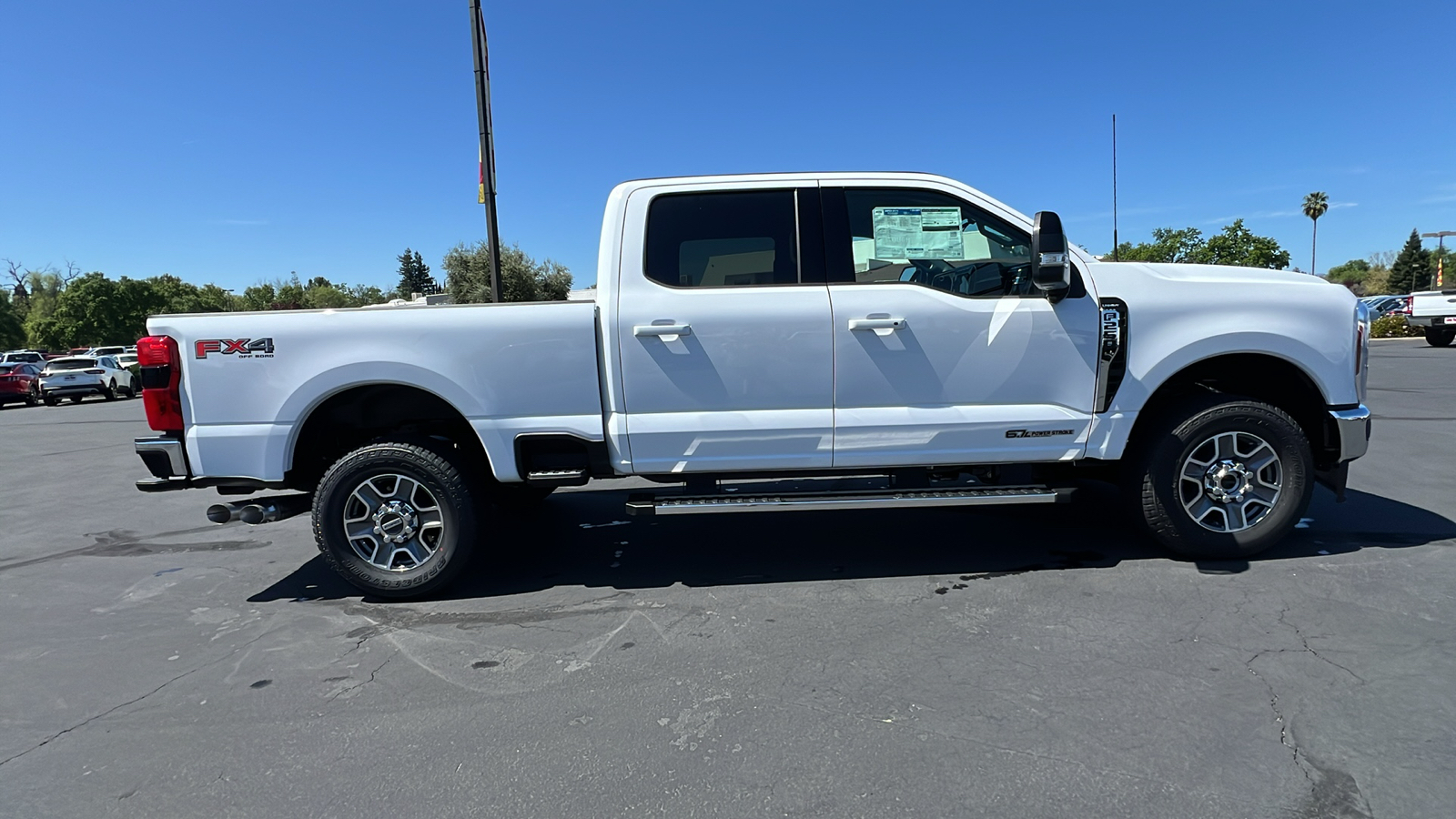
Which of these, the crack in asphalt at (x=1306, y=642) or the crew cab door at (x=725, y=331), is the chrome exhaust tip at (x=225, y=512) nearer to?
the crew cab door at (x=725, y=331)

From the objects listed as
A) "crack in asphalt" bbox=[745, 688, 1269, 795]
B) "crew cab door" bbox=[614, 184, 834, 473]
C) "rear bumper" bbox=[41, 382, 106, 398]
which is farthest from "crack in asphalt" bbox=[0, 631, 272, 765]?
"rear bumper" bbox=[41, 382, 106, 398]

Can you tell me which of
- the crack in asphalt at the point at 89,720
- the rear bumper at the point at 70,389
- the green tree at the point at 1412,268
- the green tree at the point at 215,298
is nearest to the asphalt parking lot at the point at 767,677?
the crack in asphalt at the point at 89,720

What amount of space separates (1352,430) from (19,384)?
30.9 meters

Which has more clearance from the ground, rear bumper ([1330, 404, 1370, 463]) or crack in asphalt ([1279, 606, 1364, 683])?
rear bumper ([1330, 404, 1370, 463])

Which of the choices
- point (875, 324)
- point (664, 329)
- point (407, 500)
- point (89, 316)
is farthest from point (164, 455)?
point (89, 316)

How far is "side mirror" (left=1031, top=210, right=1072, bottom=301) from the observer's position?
3783 mm

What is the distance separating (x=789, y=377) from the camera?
4043 millimetres

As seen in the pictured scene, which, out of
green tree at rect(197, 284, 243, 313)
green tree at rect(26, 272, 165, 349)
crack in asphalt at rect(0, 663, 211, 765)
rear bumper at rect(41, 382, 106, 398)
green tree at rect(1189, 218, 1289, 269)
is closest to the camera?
crack in asphalt at rect(0, 663, 211, 765)

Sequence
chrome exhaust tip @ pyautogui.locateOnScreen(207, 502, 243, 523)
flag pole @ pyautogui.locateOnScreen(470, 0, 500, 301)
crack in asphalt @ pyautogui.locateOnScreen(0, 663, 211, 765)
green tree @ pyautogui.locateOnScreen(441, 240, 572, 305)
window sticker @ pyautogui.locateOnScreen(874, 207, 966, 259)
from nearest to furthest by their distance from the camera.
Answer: crack in asphalt @ pyautogui.locateOnScreen(0, 663, 211, 765) < chrome exhaust tip @ pyautogui.locateOnScreen(207, 502, 243, 523) < window sticker @ pyautogui.locateOnScreen(874, 207, 966, 259) < flag pole @ pyautogui.locateOnScreen(470, 0, 500, 301) < green tree @ pyautogui.locateOnScreen(441, 240, 572, 305)

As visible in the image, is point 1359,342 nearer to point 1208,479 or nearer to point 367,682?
point 1208,479

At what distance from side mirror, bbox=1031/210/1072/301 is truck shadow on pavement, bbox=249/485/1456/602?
5.23 feet

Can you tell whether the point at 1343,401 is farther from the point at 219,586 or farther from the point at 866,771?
the point at 219,586

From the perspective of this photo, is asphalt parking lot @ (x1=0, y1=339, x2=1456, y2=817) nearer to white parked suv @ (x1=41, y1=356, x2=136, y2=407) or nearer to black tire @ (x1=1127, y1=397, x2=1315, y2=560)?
black tire @ (x1=1127, y1=397, x2=1315, y2=560)

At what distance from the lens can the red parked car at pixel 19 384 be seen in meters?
22.8
